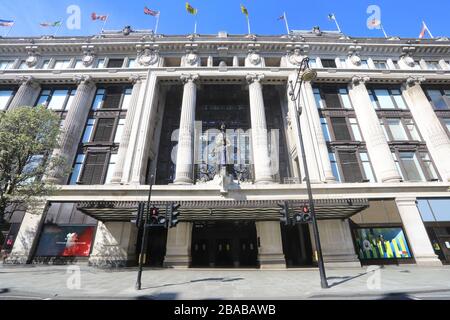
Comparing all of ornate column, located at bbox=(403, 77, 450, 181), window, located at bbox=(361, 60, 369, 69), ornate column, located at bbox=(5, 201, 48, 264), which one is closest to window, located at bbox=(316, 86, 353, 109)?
window, located at bbox=(361, 60, 369, 69)

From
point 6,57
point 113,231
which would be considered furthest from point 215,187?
point 6,57

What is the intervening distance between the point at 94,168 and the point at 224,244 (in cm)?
1449

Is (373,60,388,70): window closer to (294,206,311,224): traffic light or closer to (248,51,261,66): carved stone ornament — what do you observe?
(248,51,261,66): carved stone ornament

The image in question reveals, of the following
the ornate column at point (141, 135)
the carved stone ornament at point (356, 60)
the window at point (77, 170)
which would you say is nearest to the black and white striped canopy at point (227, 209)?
the ornate column at point (141, 135)

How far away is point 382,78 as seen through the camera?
84.0 feet

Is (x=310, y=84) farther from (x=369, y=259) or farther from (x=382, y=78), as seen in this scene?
(x=369, y=259)

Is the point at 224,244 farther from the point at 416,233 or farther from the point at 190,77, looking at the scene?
the point at 190,77

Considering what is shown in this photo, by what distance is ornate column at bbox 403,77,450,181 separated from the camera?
20922mm

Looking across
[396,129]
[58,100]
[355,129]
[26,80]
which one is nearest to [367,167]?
[355,129]

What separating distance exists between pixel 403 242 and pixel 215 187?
16.0 meters

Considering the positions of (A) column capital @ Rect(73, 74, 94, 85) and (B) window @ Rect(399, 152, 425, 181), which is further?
(A) column capital @ Rect(73, 74, 94, 85)

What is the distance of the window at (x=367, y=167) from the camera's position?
20.8m

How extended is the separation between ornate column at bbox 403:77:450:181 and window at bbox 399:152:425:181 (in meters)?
1.61

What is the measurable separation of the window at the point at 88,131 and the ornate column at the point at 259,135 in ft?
56.1
